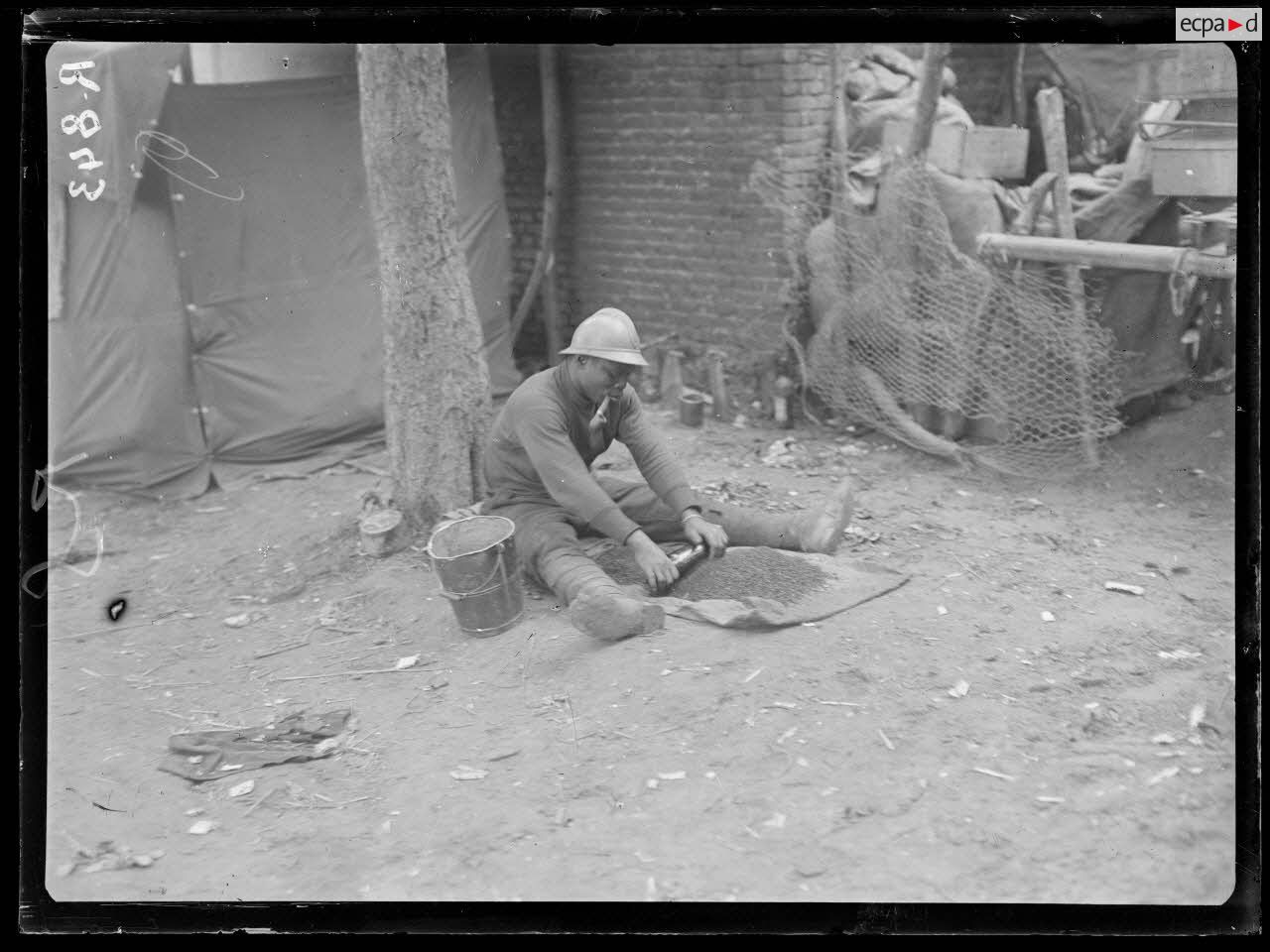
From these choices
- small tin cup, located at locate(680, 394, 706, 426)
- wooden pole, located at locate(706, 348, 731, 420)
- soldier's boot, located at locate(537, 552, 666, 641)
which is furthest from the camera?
wooden pole, located at locate(706, 348, 731, 420)

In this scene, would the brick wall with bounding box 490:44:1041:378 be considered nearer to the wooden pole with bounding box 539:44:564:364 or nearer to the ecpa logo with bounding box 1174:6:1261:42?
the wooden pole with bounding box 539:44:564:364

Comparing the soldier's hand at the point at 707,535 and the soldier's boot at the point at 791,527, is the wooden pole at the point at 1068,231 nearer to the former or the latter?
the soldier's boot at the point at 791,527

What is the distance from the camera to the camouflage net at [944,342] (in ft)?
23.0

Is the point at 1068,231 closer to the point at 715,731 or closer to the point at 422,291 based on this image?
the point at 422,291

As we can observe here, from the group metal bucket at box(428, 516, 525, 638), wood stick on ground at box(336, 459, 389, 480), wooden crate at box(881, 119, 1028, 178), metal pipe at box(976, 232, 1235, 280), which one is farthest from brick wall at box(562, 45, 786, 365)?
metal bucket at box(428, 516, 525, 638)

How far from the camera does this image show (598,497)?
18.5 ft

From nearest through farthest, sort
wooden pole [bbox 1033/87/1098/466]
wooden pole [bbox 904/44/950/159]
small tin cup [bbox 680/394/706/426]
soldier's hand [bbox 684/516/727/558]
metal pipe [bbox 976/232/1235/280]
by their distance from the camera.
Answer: soldier's hand [bbox 684/516/727/558] < metal pipe [bbox 976/232/1235/280] < wooden pole [bbox 1033/87/1098/466] < wooden pole [bbox 904/44/950/159] < small tin cup [bbox 680/394/706/426]

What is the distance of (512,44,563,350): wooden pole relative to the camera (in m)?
8.69

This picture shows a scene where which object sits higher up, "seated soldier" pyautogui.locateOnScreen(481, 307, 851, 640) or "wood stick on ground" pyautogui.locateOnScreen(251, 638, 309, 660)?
"seated soldier" pyautogui.locateOnScreen(481, 307, 851, 640)

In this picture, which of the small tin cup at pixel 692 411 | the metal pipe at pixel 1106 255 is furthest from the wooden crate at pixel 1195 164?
the small tin cup at pixel 692 411

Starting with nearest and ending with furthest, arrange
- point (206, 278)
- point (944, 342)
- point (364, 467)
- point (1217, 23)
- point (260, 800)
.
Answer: point (1217, 23) → point (260, 800) → point (944, 342) → point (206, 278) → point (364, 467)

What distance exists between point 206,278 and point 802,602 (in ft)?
14.5

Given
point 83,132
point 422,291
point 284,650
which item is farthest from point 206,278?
point 284,650

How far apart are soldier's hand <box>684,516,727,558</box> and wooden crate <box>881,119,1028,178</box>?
305 centimetres
